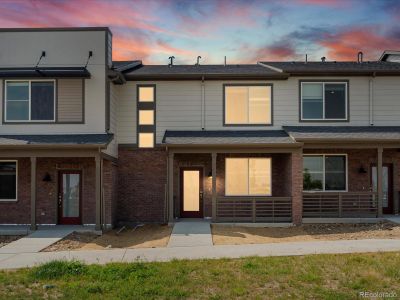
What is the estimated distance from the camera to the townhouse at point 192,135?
19.3 meters

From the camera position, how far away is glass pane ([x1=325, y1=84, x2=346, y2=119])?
21.1m

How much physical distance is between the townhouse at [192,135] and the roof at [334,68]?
0.30 feet

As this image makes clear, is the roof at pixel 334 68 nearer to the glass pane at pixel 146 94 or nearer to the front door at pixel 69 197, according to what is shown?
the glass pane at pixel 146 94

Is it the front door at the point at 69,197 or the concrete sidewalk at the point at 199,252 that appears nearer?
the concrete sidewalk at the point at 199,252

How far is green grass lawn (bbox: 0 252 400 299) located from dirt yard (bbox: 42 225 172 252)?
3.92m

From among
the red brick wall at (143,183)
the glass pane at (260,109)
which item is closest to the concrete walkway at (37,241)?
the red brick wall at (143,183)

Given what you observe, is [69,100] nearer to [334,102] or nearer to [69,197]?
[69,197]

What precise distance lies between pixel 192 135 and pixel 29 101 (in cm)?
633

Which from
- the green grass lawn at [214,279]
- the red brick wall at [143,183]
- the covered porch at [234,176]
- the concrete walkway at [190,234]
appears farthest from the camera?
the red brick wall at [143,183]

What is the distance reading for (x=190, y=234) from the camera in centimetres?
1678

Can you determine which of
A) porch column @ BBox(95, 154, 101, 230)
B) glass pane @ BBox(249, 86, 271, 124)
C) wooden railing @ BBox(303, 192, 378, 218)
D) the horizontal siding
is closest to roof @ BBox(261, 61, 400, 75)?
glass pane @ BBox(249, 86, 271, 124)

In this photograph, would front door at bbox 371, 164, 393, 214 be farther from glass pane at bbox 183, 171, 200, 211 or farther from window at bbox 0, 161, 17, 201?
window at bbox 0, 161, 17, 201

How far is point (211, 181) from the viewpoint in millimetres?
20938

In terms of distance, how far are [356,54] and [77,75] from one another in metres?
13.2
